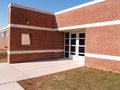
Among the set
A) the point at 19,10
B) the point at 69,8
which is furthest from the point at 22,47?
the point at 69,8

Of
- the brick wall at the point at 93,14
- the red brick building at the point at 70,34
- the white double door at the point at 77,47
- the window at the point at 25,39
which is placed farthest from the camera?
the white double door at the point at 77,47

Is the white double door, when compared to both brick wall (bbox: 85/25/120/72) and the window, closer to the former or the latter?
brick wall (bbox: 85/25/120/72)

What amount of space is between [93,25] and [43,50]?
19.5ft

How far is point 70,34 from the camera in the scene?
44.2ft

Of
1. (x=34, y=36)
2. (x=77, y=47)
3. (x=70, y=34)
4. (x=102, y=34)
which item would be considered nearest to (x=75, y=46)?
(x=77, y=47)

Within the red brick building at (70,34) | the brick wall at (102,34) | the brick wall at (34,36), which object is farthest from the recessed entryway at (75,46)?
the brick wall at (102,34)

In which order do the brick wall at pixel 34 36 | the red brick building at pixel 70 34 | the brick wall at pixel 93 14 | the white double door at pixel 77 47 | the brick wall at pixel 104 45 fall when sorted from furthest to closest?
the white double door at pixel 77 47
the brick wall at pixel 34 36
the red brick building at pixel 70 34
the brick wall at pixel 93 14
the brick wall at pixel 104 45

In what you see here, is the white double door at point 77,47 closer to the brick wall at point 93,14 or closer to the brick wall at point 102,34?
the brick wall at point 93,14

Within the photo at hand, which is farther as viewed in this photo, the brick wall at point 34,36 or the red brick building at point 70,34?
the brick wall at point 34,36

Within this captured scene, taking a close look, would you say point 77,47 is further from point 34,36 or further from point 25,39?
point 25,39

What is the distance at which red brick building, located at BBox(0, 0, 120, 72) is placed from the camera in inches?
322

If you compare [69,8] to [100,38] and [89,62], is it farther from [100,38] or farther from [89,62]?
[89,62]

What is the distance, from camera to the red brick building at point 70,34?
8.19m

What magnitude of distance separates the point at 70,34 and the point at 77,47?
182 centimetres
